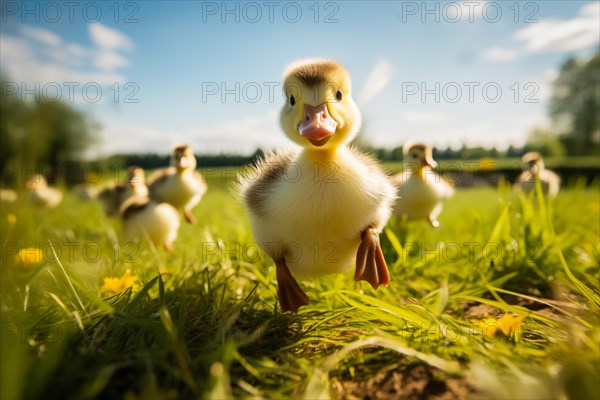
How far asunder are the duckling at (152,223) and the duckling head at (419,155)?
323cm

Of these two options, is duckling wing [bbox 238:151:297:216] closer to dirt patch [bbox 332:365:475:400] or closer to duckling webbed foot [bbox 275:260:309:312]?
duckling webbed foot [bbox 275:260:309:312]

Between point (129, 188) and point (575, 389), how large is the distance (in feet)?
22.9

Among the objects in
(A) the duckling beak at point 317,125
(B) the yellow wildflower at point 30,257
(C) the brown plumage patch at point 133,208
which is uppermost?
(A) the duckling beak at point 317,125

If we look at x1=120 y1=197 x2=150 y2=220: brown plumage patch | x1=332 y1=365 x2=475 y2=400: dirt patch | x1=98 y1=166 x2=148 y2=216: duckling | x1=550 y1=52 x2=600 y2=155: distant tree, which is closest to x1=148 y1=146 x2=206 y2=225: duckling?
x1=120 y1=197 x2=150 y2=220: brown plumage patch

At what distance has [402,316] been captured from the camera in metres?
1.88

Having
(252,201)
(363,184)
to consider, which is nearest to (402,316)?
(363,184)

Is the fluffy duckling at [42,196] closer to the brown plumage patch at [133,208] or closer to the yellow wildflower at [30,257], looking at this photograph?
the brown plumage patch at [133,208]

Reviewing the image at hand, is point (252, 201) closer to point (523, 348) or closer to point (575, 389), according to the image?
point (523, 348)

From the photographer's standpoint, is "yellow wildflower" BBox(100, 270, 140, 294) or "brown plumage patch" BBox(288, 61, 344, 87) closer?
"brown plumage patch" BBox(288, 61, 344, 87)

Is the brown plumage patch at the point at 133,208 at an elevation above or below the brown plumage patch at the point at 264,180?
below

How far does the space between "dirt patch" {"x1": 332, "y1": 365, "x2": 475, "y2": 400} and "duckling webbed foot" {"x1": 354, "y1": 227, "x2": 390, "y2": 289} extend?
0.54 metres

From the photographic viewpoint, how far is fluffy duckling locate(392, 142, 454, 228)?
16.7ft

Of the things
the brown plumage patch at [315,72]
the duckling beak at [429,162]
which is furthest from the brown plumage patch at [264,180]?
the duckling beak at [429,162]

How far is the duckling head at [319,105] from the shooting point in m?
2.03
